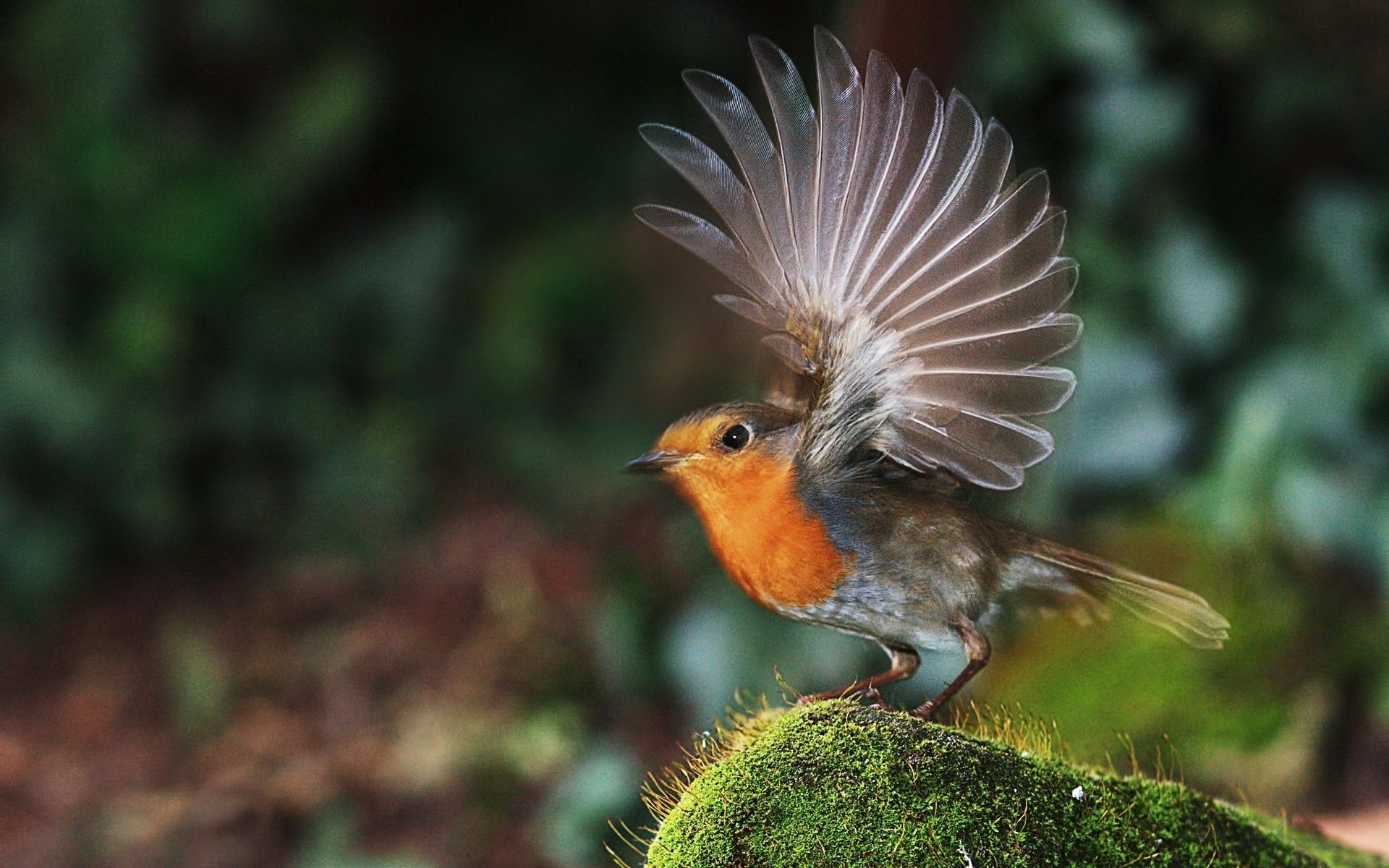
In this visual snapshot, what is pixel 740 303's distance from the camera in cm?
183

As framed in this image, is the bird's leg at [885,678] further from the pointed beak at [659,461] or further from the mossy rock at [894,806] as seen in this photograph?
the pointed beak at [659,461]

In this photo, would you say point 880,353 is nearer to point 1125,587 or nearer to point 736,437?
point 736,437

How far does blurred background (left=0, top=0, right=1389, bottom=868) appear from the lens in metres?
3.62

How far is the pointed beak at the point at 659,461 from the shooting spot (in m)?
1.94

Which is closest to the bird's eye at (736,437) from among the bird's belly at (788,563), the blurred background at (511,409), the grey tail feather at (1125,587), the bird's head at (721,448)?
the bird's head at (721,448)

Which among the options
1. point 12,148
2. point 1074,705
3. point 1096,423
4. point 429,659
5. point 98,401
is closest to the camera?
point 1074,705

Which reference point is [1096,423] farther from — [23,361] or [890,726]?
[23,361]

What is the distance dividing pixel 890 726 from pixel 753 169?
0.71 metres

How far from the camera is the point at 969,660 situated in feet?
5.94

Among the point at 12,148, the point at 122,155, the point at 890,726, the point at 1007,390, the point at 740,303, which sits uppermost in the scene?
the point at 12,148

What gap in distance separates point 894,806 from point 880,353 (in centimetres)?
55

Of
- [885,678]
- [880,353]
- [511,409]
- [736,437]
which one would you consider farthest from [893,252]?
[511,409]

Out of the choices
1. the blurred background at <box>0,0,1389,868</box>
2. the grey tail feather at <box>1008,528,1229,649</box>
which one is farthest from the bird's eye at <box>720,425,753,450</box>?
the grey tail feather at <box>1008,528,1229,649</box>

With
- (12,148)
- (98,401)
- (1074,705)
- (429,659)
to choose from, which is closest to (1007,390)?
(1074,705)
